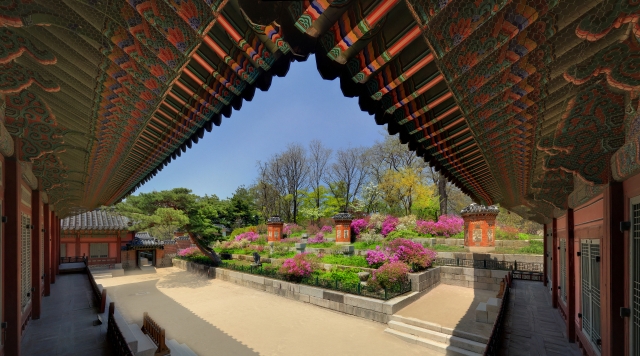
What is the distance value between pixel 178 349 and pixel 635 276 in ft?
31.2

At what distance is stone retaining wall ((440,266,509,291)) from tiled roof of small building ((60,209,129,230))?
2403 cm

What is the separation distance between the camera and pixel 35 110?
2867 mm

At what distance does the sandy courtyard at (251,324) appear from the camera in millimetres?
7989

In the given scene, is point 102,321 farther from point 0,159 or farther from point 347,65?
point 347,65

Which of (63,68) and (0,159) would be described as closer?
(63,68)

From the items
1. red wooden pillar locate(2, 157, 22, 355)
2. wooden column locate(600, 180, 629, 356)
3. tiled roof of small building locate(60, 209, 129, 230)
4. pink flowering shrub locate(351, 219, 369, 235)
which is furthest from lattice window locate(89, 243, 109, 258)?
wooden column locate(600, 180, 629, 356)

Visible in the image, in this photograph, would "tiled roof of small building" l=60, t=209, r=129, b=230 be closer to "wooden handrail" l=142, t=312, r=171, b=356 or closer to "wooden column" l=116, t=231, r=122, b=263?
"wooden column" l=116, t=231, r=122, b=263

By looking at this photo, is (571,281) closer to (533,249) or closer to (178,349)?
(178,349)

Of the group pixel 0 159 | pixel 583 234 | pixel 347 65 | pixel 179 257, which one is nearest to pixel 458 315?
pixel 583 234

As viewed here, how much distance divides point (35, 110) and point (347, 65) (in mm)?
3125

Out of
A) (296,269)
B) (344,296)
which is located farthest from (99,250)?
(344,296)

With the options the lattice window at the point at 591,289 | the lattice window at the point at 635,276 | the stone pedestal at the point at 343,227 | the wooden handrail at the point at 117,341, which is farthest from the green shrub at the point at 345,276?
the stone pedestal at the point at 343,227

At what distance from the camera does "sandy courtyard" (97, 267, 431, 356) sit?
7989 millimetres

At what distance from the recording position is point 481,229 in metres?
18.4
